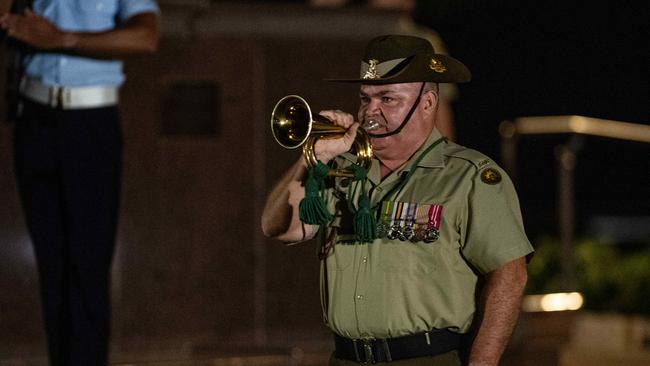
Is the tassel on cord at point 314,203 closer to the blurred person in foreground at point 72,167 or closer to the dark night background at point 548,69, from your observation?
the blurred person in foreground at point 72,167

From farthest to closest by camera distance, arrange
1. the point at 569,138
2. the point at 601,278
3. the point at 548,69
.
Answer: the point at 548,69 → the point at 601,278 → the point at 569,138

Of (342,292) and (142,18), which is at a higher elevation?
(142,18)

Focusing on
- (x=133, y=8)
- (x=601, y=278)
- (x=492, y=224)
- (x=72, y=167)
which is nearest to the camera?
(x=492, y=224)

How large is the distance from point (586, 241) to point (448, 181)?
Answer: 8.66m

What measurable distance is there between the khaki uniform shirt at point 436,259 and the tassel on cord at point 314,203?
0.16 metres

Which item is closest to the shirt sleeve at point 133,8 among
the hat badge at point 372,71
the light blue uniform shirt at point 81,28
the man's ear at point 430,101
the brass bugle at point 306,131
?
the light blue uniform shirt at point 81,28

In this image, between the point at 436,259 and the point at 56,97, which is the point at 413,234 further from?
the point at 56,97

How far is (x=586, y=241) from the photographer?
13.4m

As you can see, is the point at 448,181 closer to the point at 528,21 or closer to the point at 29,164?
the point at 29,164

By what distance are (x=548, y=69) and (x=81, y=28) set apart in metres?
15.1

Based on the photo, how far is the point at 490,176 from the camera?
4895mm

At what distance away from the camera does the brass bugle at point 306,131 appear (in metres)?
4.89

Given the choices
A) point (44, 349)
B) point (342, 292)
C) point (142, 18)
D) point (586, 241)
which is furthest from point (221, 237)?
point (586, 241)

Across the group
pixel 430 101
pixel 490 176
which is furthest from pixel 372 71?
pixel 490 176
